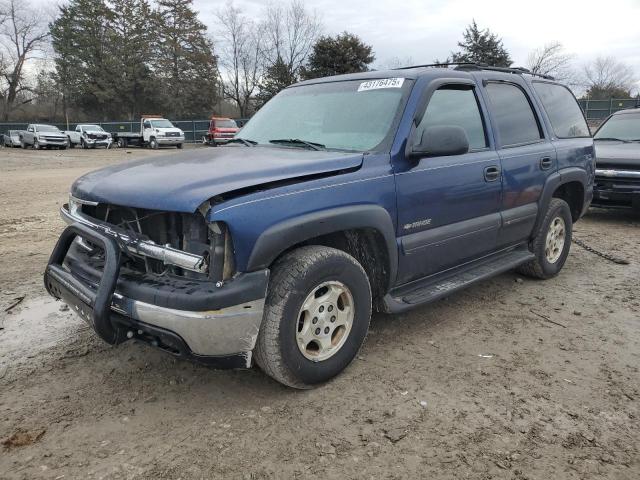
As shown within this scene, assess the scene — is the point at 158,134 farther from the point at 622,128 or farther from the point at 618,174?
the point at 618,174

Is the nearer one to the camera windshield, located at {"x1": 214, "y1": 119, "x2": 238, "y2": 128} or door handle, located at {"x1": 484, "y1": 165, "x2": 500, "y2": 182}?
door handle, located at {"x1": 484, "y1": 165, "x2": 500, "y2": 182}

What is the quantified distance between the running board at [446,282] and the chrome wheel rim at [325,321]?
0.40 m

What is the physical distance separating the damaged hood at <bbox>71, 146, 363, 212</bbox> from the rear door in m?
1.63

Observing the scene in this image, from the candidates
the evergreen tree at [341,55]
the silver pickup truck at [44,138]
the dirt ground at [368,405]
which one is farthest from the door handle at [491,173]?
the evergreen tree at [341,55]

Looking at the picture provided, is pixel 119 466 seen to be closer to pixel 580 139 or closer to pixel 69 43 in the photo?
pixel 580 139

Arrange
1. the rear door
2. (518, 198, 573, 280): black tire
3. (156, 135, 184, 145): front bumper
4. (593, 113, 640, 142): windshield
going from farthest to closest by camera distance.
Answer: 1. (156, 135, 184, 145): front bumper
2. (593, 113, 640, 142): windshield
3. (518, 198, 573, 280): black tire
4. the rear door

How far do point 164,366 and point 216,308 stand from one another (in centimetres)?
114

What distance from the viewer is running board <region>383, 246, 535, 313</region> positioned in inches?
134

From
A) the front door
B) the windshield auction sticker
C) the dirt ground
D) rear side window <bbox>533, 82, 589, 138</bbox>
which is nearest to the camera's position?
the dirt ground

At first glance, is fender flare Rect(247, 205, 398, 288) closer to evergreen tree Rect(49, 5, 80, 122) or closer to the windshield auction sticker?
the windshield auction sticker

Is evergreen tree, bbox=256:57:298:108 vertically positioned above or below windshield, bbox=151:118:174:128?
above

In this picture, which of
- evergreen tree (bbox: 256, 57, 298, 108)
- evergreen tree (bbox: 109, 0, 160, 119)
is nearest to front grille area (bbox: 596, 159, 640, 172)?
evergreen tree (bbox: 256, 57, 298, 108)

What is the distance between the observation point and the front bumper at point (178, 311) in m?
2.45

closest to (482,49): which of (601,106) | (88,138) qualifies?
(601,106)
